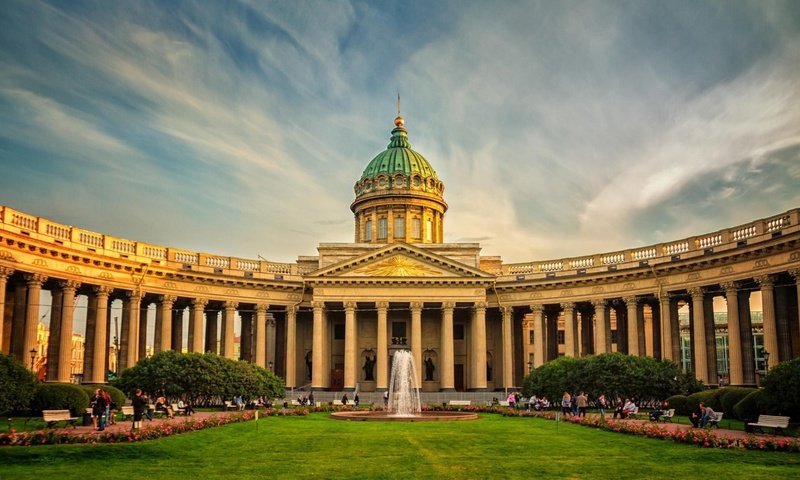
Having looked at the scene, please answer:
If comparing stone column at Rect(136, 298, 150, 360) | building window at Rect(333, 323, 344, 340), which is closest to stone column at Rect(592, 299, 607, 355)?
building window at Rect(333, 323, 344, 340)

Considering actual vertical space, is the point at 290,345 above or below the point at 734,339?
above

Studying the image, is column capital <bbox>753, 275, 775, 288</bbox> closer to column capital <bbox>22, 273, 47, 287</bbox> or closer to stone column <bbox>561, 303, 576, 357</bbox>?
stone column <bbox>561, 303, 576, 357</bbox>

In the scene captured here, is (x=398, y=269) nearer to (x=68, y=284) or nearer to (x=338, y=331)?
(x=338, y=331)

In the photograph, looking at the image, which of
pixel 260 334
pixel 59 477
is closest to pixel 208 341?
pixel 260 334

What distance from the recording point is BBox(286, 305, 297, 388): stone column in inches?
2751

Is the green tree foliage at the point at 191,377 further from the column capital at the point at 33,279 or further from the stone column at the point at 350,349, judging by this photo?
the stone column at the point at 350,349

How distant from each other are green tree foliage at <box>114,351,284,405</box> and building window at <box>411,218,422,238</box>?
1361 inches

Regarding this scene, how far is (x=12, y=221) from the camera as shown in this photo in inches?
1861

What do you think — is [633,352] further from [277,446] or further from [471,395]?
[277,446]

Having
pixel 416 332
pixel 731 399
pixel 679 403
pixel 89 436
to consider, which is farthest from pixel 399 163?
pixel 89 436

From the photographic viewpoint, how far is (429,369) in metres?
75.4

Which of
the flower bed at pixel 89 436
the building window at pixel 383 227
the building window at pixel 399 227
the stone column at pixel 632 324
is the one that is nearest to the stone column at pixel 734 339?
the stone column at pixel 632 324

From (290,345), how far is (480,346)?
17.1 meters

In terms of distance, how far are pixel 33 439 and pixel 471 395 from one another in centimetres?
4597
